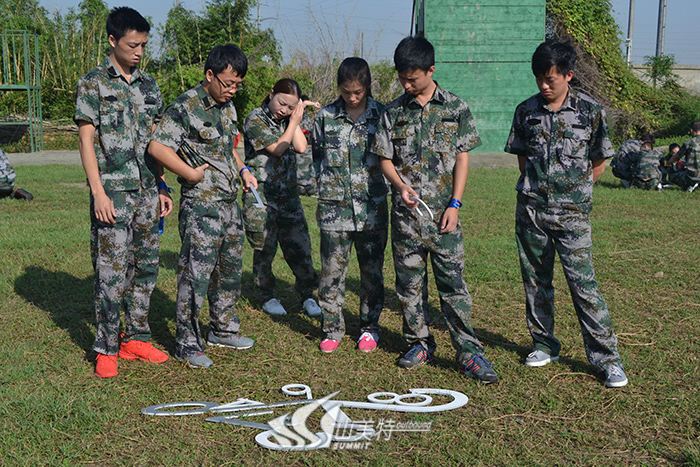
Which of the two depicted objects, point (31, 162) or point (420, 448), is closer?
point (420, 448)

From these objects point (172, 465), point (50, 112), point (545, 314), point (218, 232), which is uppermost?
point (50, 112)

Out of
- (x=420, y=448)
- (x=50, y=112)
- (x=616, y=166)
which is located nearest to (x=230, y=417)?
(x=420, y=448)

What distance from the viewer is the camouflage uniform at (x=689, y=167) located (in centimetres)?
1208

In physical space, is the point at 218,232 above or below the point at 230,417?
above

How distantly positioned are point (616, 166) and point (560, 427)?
442 inches

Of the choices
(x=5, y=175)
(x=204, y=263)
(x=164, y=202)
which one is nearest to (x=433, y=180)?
(x=204, y=263)

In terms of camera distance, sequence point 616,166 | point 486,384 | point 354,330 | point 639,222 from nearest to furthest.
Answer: point 486,384, point 354,330, point 639,222, point 616,166

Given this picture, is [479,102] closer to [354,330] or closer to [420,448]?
[354,330]

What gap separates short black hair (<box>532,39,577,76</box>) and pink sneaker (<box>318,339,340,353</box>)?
7.54 ft

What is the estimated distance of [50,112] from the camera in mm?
20547

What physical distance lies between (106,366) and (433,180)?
7.90ft

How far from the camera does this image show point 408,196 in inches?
152

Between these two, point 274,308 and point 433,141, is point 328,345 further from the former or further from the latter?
point 433,141

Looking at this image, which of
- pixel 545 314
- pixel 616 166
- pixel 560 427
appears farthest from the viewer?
pixel 616 166
